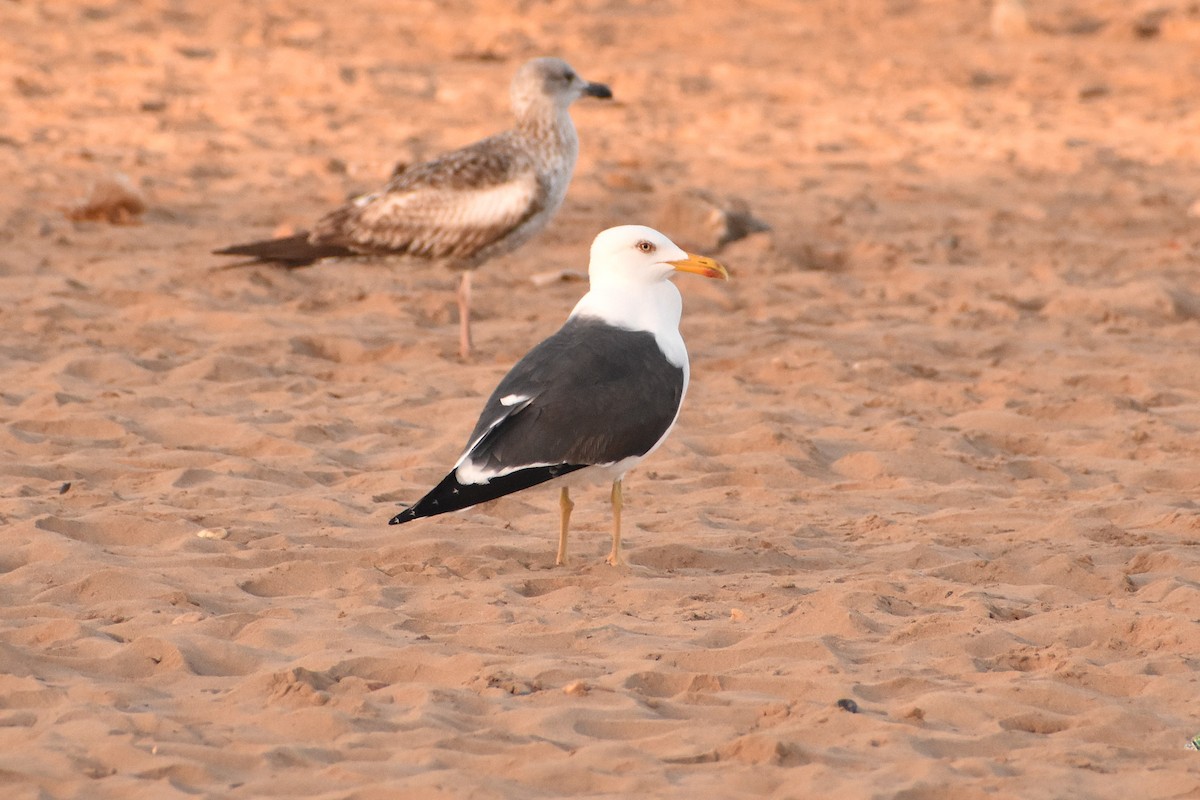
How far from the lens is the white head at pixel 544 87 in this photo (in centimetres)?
974

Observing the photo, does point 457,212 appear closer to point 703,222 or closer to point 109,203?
point 703,222

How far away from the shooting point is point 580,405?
583 centimetres

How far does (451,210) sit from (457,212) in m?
0.03

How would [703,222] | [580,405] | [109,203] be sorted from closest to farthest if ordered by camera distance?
[580,405] < [109,203] < [703,222]

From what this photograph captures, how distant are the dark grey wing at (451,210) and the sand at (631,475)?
1.00 feet

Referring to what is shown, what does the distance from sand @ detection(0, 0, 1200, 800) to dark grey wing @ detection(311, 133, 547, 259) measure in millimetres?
304

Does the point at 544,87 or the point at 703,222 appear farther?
the point at 703,222

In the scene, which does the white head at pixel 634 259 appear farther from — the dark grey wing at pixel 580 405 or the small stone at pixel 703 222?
the small stone at pixel 703 222

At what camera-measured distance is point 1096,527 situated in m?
6.31

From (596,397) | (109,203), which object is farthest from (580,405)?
(109,203)

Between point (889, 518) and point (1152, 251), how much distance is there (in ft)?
17.2

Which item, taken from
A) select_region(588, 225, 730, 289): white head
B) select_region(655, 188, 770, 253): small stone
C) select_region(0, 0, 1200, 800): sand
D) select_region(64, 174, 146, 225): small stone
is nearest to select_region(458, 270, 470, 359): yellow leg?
select_region(0, 0, 1200, 800): sand

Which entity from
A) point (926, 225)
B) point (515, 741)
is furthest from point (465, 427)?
point (926, 225)

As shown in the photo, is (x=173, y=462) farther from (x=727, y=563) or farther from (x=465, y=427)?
(x=727, y=563)
